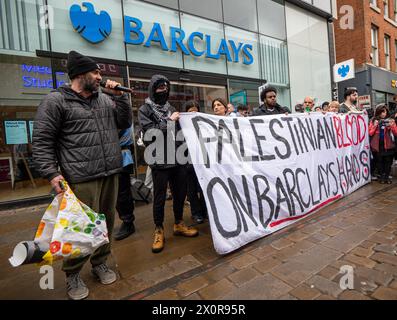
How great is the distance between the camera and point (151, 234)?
10.9 ft

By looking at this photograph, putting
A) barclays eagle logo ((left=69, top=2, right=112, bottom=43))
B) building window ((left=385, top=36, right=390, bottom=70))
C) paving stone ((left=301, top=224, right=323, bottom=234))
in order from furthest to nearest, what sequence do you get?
building window ((left=385, top=36, right=390, bottom=70)), barclays eagle logo ((left=69, top=2, right=112, bottom=43)), paving stone ((left=301, top=224, right=323, bottom=234))

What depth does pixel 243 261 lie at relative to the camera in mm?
2443

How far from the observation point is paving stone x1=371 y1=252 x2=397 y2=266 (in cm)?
228

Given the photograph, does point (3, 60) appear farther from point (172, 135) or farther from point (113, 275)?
point (113, 275)

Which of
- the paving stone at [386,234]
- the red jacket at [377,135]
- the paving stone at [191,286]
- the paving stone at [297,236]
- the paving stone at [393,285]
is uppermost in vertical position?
the red jacket at [377,135]

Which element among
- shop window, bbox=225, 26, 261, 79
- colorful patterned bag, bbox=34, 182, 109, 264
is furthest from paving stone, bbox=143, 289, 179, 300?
shop window, bbox=225, 26, 261, 79

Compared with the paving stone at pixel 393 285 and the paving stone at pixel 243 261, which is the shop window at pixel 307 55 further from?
the paving stone at pixel 393 285

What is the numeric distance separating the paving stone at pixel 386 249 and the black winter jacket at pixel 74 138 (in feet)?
8.65

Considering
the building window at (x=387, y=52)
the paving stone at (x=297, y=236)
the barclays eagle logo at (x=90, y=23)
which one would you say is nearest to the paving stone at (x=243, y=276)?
the paving stone at (x=297, y=236)

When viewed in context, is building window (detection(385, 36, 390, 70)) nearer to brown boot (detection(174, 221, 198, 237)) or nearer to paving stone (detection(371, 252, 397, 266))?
paving stone (detection(371, 252, 397, 266))

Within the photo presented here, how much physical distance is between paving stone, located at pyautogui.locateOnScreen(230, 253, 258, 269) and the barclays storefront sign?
6093mm

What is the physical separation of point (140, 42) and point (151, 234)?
5.56 m

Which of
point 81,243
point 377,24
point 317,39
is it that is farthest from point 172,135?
point 377,24

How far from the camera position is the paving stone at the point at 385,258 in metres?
2.28
